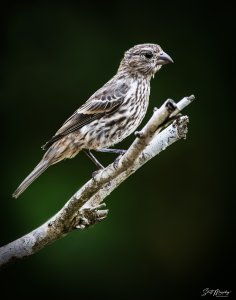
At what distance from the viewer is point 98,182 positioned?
11.6 ft

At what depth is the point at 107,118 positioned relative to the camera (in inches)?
192

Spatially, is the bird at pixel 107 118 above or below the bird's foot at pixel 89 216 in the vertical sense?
above

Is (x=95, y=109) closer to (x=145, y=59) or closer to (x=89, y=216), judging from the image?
(x=145, y=59)

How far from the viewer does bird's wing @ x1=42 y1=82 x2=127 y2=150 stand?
4869mm

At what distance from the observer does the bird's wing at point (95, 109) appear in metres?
4.87

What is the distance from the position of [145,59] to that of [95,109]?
681mm

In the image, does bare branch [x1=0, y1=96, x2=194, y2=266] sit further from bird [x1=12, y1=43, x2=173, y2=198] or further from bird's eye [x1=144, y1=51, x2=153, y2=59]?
bird's eye [x1=144, y1=51, x2=153, y2=59]

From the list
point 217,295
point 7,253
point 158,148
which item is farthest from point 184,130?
point 217,295

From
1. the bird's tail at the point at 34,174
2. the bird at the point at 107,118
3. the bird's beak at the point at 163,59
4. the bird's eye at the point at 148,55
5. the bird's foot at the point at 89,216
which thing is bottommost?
the bird's foot at the point at 89,216

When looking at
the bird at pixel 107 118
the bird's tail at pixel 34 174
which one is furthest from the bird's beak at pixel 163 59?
the bird's tail at pixel 34 174

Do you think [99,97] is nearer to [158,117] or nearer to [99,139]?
[99,139]

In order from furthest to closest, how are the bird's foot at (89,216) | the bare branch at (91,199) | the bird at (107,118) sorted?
the bird at (107,118) → the bird's foot at (89,216) → the bare branch at (91,199)

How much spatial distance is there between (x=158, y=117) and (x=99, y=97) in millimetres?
1904

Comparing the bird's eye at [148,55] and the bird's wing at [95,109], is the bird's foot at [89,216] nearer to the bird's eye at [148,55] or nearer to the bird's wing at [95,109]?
the bird's wing at [95,109]
